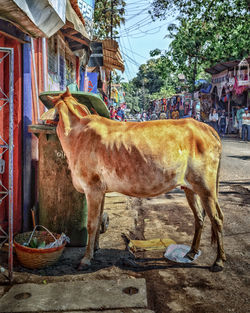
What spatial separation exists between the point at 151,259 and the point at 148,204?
2.99m

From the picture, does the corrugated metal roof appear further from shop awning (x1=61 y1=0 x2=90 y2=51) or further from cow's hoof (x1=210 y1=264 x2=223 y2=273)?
cow's hoof (x1=210 y1=264 x2=223 y2=273)

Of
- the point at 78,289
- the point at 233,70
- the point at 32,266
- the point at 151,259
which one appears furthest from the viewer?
the point at 233,70

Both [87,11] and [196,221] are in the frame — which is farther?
[87,11]

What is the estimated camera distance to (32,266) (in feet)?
12.5

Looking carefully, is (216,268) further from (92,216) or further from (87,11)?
(87,11)

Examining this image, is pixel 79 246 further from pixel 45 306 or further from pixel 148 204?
pixel 148 204

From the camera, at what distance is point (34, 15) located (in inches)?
161

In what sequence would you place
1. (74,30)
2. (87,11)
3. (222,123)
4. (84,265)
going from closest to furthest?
(84,265) → (74,30) → (87,11) → (222,123)

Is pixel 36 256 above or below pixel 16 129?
below

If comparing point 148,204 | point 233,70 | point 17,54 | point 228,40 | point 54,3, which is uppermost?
point 228,40

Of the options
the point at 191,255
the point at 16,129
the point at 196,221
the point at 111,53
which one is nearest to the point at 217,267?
the point at 191,255

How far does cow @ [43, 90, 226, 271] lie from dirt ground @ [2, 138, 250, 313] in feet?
0.80

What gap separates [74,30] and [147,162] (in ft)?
15.6

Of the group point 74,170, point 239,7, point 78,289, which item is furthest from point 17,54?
point 239,7
